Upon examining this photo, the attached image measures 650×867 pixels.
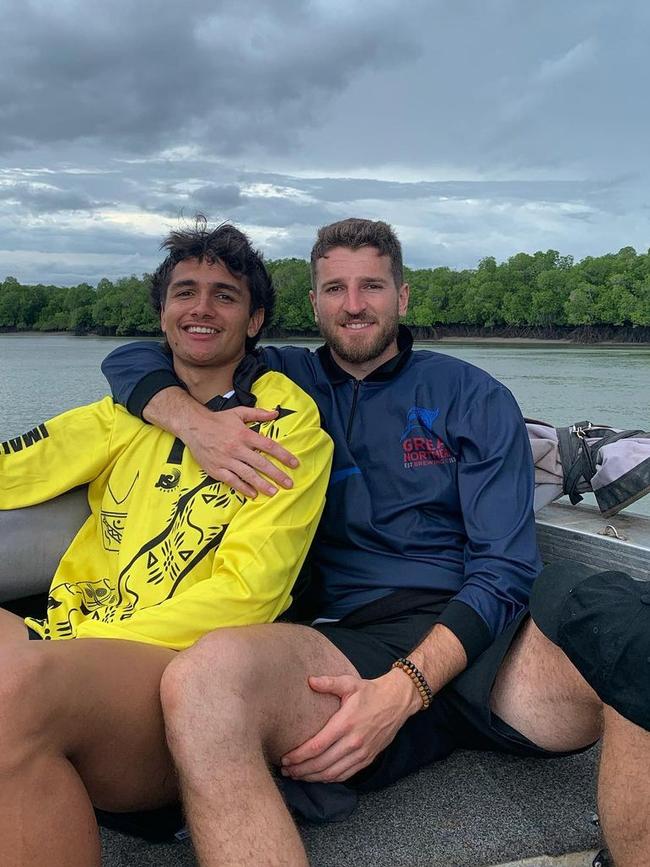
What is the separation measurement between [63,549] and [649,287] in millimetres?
57760

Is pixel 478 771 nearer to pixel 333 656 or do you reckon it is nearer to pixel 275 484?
pixel 333 656

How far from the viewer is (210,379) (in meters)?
2.55

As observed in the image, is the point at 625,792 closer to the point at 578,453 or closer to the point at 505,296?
the point at 578,453

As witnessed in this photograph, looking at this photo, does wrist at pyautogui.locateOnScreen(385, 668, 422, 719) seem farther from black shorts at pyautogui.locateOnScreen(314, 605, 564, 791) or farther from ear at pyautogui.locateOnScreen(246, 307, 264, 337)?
ear at pyautogui.locateOnScreen(246, 307, 264, 337)

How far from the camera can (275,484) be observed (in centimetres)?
209

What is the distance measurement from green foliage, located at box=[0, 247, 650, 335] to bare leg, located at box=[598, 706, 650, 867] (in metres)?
48.6

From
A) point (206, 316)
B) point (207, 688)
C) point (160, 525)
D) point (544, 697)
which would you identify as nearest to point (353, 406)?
point (206, 316)

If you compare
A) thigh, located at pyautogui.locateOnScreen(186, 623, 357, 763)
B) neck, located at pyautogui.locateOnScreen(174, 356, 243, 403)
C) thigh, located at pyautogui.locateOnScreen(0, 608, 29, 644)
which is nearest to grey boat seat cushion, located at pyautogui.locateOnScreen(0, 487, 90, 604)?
thigh, located at pyautogui.locateOnScreen(0, 608, 29, 644)

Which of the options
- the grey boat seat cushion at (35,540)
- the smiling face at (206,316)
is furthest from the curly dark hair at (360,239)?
the grey boat seat cushion at (35,540)

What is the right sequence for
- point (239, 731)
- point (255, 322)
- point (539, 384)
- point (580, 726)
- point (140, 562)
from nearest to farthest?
point (239, 731)
point (580, 726)
point (140, 562)
point (255, 322)
point (539, 384)

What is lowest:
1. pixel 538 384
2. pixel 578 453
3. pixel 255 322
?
pixel 538 384

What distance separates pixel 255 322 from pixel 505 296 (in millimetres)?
59854

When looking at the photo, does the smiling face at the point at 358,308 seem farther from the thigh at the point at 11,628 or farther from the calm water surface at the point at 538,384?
the calm water surface at the point at 538,384

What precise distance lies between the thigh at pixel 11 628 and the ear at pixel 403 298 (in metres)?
1.41
